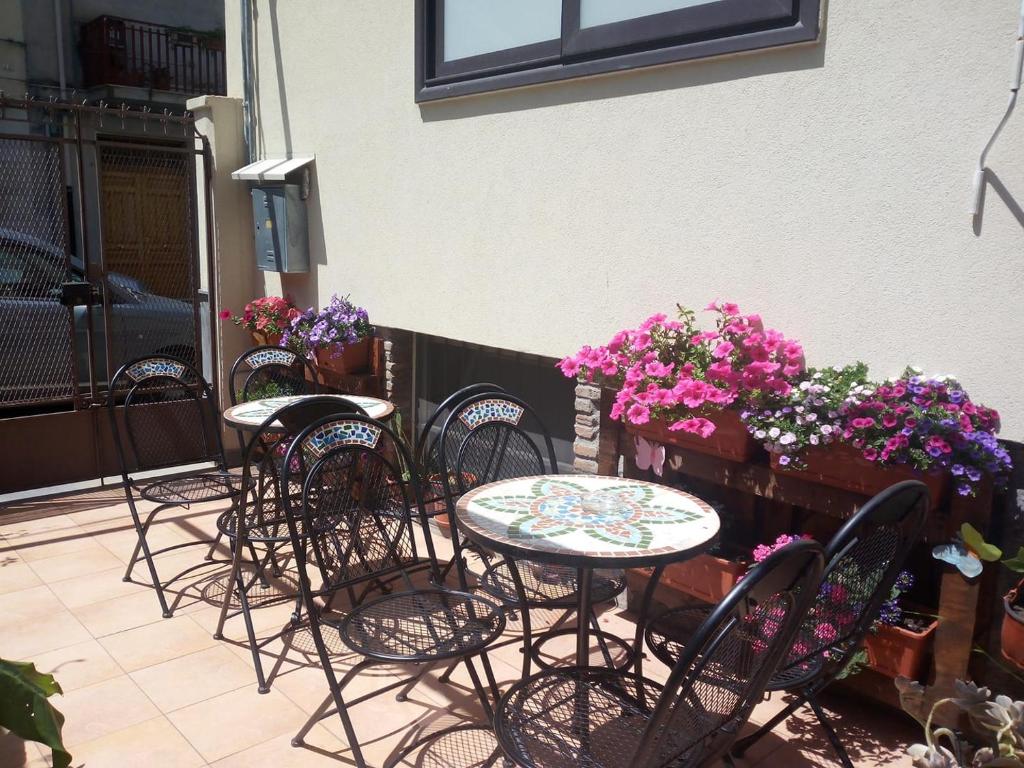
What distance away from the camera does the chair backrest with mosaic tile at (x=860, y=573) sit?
2.09 metres

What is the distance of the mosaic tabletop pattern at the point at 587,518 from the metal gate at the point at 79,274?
3.06 metres

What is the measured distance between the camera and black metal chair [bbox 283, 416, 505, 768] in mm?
2549

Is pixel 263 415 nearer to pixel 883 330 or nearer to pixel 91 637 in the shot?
pixel 91 637

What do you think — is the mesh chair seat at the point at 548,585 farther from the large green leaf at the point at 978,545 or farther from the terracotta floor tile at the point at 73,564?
the terracotta floor tile at the point at 73,564

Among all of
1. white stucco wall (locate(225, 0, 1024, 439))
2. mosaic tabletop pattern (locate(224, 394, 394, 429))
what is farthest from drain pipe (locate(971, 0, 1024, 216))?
mosaic tabletop pattern (locate(224, 394, 394, 429))

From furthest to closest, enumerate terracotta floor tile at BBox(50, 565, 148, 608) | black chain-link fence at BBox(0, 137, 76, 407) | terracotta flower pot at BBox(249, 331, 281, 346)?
terracotta flower pot at BBox(249, 331, 281, 346) < black chain-link fence at BBox(0, 137, 76, 407) < terracotta floor tile at BBox(50, 565, 148, 608)

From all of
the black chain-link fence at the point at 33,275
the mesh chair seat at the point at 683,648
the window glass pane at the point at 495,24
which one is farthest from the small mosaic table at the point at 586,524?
the black chain-link fence at the point at 33,275

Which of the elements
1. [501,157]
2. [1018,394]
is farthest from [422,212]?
[1018,394]

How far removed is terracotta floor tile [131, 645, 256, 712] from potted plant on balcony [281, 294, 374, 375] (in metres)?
2.20

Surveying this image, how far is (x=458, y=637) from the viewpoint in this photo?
257 centimetres

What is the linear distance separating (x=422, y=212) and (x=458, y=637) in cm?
287

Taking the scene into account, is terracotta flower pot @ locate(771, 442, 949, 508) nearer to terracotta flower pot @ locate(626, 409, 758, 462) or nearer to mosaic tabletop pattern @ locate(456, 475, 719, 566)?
terracotta flower pot @ locate(626, 409, 758, 462)

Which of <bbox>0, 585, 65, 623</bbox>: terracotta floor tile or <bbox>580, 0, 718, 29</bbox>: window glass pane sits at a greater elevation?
<bbox>580, 0, 718, 29</bbox>: window glass pane

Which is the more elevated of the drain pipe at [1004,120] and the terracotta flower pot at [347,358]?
the drain pipe at [1004,120]
